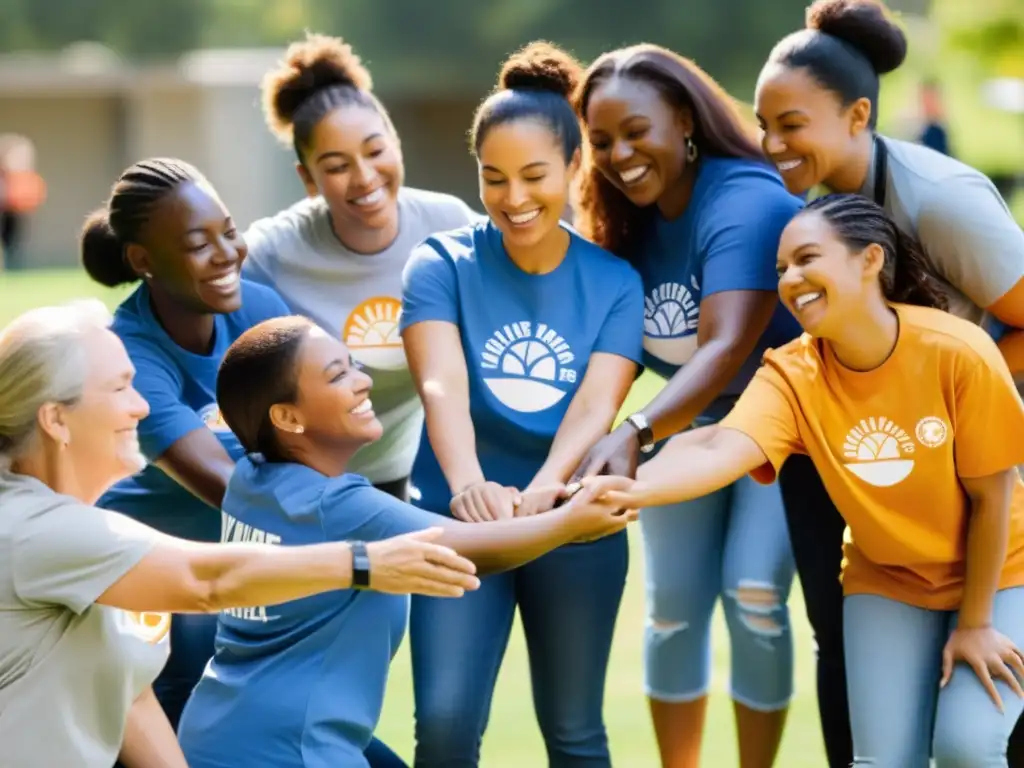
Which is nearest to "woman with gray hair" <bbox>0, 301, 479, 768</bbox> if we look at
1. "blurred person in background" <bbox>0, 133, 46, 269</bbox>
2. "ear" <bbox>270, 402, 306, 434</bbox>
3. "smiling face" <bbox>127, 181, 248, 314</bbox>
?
"ear" <bbox>270, 402, 306, 434</bbox>

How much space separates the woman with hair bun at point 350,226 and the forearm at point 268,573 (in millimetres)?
1645

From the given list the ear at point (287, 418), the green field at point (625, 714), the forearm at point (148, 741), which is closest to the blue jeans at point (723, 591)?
the green field at point (625, 714)

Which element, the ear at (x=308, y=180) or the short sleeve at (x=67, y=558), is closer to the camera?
the short sleeve at (x=67, y=558)

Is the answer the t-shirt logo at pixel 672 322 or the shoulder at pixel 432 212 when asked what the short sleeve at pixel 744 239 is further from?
the shoulder at pixel 432 212

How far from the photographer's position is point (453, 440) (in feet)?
14.0

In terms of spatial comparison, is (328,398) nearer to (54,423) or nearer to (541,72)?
(54,423)

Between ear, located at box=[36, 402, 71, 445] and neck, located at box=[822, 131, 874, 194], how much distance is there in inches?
85.3

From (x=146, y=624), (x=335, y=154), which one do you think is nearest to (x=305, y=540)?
(x=146, y=624)

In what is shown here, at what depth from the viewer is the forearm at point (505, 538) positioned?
398 cm

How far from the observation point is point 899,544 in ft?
14.0

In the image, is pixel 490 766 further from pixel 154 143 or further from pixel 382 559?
pixel 154 143

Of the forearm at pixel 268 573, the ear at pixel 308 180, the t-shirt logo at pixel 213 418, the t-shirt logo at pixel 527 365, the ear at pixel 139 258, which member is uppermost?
the ear at pixel 308 180

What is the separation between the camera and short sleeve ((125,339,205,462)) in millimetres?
4648

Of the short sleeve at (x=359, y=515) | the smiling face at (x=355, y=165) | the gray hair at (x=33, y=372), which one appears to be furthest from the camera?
the smiling face at (x=355, y=165)
